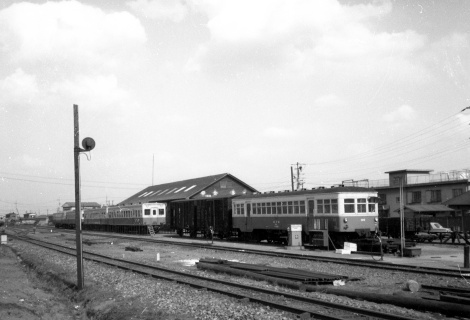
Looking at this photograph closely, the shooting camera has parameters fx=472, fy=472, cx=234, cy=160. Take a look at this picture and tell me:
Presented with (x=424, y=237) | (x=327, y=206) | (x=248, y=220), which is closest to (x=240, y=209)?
(x=248, y=220)

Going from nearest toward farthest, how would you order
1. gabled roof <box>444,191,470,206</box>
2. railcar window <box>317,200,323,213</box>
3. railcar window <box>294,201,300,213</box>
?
gabled roof <box>444,191,470,206</box> < railcar window <box>317,200,323,213</box> < railcar window <box>294,201,300,213</box>

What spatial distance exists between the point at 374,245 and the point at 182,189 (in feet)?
133

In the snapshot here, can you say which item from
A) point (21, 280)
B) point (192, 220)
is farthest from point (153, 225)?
point (21, 280)

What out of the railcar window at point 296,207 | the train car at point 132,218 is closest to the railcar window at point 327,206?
the railcar window at point 296,207

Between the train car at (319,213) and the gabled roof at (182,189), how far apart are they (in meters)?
19.3

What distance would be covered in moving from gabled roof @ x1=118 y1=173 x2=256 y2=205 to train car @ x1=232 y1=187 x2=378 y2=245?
19.3 metres

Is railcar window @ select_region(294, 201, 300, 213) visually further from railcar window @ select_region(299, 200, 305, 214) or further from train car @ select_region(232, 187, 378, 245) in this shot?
railcar window @ select_region(299, 200, 305, 214)

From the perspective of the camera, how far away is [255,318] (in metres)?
8.91

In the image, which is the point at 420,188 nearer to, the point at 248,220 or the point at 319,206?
the point at 248,220

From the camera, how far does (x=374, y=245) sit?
2225cm

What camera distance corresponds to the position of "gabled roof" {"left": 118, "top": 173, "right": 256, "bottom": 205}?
54.9 meters

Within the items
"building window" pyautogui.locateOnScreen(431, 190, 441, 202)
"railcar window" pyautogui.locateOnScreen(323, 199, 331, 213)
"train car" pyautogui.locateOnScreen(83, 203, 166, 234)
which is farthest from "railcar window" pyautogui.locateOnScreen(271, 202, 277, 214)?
"building window" pyautogui.locateOnScreen(431, 190, 441, 202)

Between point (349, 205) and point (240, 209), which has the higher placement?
point (349, 205)

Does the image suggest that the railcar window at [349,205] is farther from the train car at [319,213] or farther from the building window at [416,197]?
the building window at [416,197]
